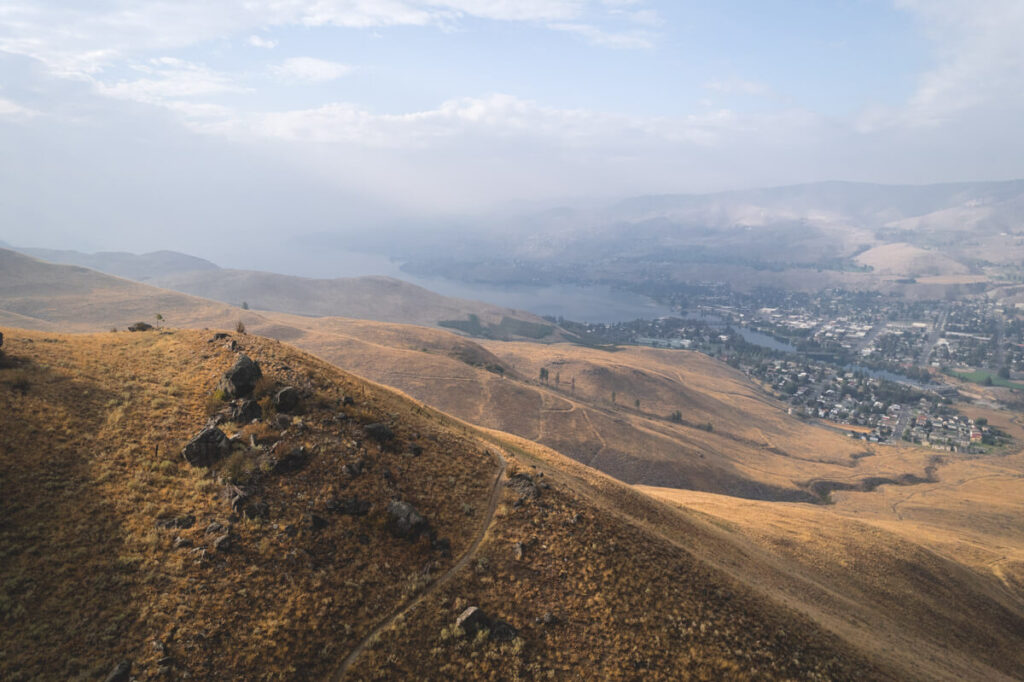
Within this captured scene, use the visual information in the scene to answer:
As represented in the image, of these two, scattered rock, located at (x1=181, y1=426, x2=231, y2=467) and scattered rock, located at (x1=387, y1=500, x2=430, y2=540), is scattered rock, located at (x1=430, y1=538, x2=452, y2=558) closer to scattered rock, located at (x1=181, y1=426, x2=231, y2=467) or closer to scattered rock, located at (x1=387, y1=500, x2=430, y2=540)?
scattered rock, located at (x1=387, y1=500, x2=430, y2=540)

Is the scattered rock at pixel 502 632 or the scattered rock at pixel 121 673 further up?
the scattered rock at pixel 121 673

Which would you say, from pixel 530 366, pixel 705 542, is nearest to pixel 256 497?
pixel 705 542

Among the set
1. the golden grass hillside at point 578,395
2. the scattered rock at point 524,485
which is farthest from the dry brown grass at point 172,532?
the golden grass hillside at point 578,395

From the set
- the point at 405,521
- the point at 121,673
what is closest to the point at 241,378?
the point at 405,521

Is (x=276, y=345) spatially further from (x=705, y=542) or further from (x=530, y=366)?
(x=530, y=366)

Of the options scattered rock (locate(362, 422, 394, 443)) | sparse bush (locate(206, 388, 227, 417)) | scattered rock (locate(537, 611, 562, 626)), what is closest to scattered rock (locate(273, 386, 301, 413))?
sparse bush (locate(206, 388, 227, 417))

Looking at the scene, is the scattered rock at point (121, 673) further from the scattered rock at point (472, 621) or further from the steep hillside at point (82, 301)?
the steep hillside at point (82, 301)
